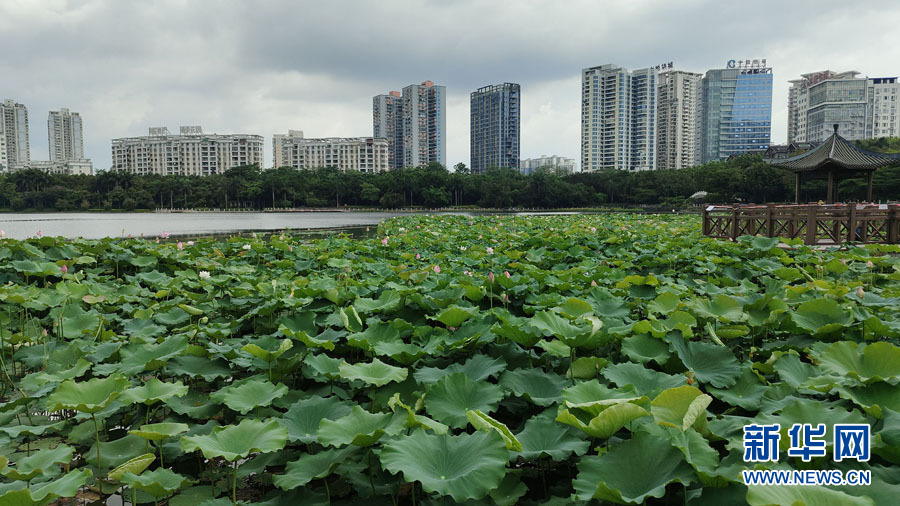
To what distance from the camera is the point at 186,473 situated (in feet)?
5.76

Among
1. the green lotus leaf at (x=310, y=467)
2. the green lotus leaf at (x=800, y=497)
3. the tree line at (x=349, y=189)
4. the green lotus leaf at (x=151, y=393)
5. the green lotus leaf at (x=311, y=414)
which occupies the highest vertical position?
the tree line at (x=349, y=189)

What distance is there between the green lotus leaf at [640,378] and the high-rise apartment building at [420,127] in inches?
4820

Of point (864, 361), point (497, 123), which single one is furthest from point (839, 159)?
point (497, 123)

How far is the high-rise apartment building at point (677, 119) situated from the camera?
309 feet

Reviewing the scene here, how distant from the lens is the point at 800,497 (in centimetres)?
97

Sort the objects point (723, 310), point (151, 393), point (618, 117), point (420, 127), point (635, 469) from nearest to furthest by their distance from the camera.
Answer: point (635, 469) → point (151, 393) → point (723, 310) → point (618, 117) → point (420, 127)

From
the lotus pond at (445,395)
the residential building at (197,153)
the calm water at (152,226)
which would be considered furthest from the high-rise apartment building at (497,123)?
the lotus pond at (445,395)

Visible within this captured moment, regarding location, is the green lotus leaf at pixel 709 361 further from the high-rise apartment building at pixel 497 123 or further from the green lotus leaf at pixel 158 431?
the high-rise apartment building at pixel 497 123

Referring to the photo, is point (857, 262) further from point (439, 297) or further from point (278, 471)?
point (278, 471)

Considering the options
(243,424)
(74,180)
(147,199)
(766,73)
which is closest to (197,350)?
(243,424)

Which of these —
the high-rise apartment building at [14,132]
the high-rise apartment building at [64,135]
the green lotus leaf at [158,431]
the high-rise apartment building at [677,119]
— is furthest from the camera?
the high-rise apartment building at [64,135]

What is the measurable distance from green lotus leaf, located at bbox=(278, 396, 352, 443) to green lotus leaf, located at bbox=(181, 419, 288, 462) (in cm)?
11

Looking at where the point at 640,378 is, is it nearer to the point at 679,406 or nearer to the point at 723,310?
the point at 679,406

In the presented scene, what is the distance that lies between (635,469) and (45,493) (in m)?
1.38
